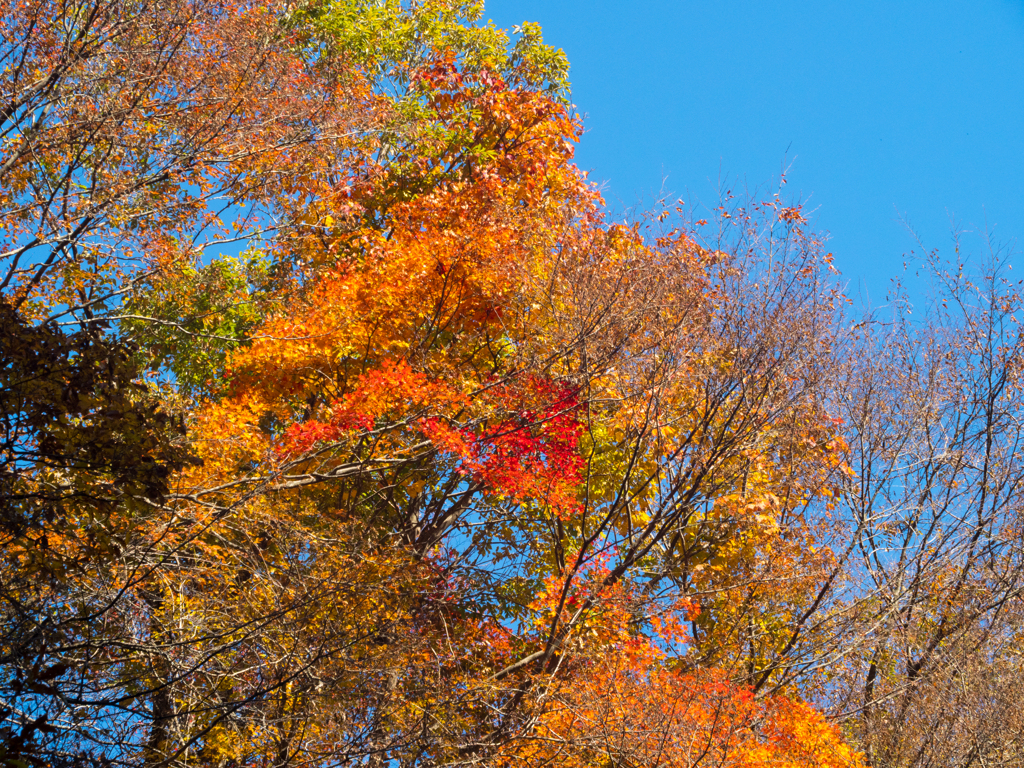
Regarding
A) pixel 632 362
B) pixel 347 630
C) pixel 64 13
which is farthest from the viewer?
pixel 632 362

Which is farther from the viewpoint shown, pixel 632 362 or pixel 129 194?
pixel 632 362

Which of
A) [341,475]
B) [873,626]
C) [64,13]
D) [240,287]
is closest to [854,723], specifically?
[873,626]

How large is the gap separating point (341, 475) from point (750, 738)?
18.3 ft

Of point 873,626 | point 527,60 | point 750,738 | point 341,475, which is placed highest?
point 527,60

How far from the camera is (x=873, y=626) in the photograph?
11.8 meters

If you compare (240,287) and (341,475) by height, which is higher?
(240,287)

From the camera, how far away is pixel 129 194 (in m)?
10.0

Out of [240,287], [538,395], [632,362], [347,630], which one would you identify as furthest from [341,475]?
[240,287]

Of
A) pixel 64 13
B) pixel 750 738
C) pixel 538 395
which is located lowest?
pixel 750 738

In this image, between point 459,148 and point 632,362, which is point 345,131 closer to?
point 459,148

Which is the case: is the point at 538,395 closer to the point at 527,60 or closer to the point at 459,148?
the point at 459,148

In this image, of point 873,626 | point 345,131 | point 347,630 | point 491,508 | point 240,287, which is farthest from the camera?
point 240,287

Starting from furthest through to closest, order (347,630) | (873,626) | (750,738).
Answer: (873,626) → (347,630) → (750,738)

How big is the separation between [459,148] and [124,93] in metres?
7.09
